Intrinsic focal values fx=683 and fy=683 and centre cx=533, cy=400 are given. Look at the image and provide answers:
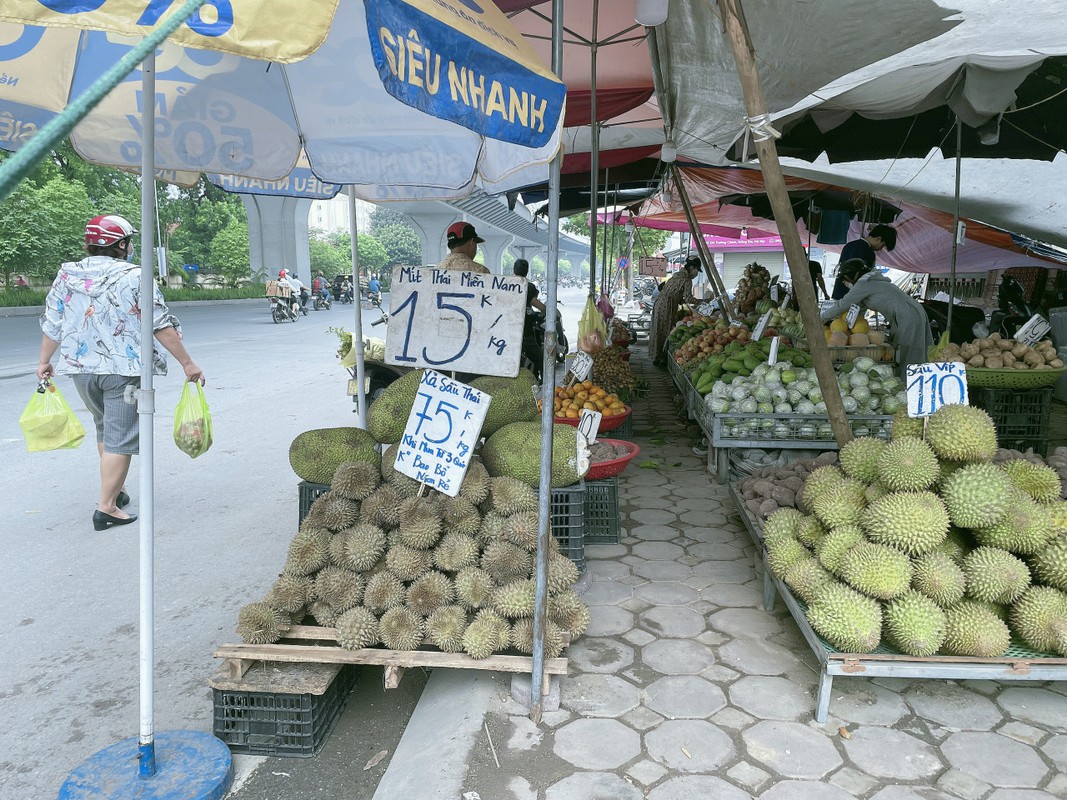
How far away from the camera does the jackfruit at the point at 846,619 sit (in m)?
2.38

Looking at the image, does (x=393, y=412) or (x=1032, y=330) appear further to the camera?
(x=1032, y=330)

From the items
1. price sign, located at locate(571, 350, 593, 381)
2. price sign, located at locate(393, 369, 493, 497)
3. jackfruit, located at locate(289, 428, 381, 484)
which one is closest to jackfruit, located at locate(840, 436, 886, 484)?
price sign, located at locate(393, 369, 493, 497)

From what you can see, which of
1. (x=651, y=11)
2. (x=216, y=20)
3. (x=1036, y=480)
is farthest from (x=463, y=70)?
(x=1036, y=480)

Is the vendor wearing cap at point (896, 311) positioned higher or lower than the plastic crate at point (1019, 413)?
higher

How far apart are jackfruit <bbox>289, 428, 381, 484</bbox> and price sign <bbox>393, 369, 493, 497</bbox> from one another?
46 cm

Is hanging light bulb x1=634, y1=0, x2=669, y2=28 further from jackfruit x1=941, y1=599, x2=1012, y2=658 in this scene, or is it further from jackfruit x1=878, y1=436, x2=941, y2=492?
jackfruit x1=941, y1=599, x2=1012, y2=658

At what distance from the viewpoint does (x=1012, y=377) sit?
525 cm

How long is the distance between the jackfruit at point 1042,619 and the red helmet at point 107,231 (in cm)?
481

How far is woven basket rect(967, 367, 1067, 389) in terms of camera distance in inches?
205

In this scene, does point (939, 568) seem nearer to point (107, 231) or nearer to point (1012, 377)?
point (1012, 377)

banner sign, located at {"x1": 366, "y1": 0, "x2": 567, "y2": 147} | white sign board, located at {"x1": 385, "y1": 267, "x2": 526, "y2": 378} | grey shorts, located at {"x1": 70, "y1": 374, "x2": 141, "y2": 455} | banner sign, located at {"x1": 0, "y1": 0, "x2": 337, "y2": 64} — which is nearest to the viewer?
banner sign, located at {"x1": 0, "y1": 0, "x2": 337, "y2": 64}

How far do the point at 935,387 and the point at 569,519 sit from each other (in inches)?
68.1

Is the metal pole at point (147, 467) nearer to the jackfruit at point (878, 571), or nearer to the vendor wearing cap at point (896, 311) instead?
the jackfruit at point (878, 571)

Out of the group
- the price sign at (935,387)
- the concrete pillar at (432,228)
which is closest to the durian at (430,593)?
the price sign at (935,387)
